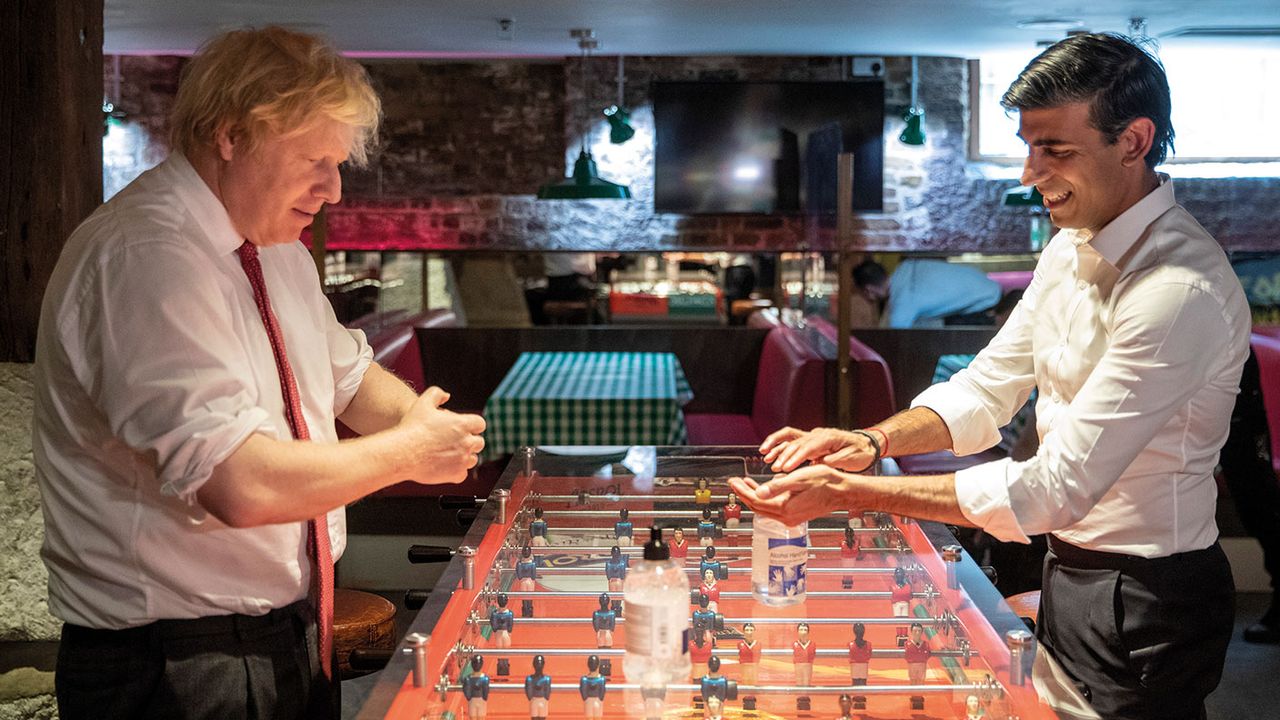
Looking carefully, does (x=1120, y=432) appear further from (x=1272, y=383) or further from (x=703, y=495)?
(x=1272, y=383)

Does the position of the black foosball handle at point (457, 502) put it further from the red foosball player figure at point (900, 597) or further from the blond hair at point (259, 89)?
the blond hair at point (259, 89)

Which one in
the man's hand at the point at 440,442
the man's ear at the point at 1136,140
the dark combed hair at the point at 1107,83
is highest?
the dark combed hair at the point at 1107,83

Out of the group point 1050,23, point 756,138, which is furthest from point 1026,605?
point 756,138

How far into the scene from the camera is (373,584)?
5633 mm

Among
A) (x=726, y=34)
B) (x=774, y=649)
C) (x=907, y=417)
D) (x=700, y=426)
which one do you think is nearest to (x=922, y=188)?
(x=726, y=34)

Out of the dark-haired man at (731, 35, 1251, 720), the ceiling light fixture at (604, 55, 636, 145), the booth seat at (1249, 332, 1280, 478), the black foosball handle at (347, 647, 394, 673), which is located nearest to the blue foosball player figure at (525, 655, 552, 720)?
the black foosball handle at (347, 647, 394, 673)

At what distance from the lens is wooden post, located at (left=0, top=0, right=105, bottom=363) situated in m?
2.95

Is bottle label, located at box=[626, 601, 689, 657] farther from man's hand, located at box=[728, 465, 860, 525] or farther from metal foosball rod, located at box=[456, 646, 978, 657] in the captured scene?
man's hand, located at box=[728, 465, 860, 525]

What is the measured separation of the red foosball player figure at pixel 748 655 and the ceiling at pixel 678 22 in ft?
17.3

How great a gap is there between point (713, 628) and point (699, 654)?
0.39 feet

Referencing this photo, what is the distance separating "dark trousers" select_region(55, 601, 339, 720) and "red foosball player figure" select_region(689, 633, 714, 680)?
655 mm

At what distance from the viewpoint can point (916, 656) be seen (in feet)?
6.19

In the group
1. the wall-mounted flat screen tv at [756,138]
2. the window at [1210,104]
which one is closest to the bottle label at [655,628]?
the wall-mounted flat screen tv at [756,138]

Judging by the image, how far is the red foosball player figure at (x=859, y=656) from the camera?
6.00 ft
